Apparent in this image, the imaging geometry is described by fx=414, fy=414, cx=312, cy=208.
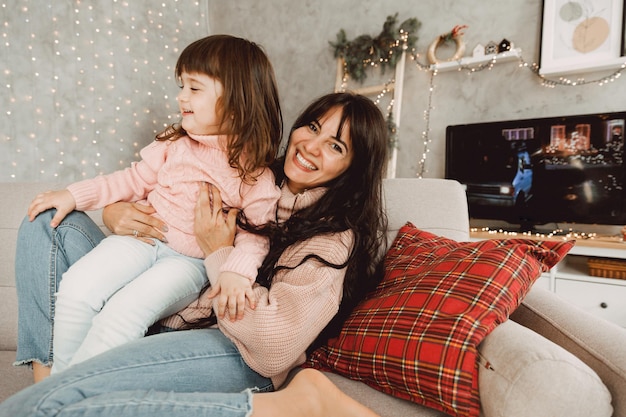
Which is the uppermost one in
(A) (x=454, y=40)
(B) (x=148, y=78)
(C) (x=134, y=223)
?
(A) (x=454, y=40)

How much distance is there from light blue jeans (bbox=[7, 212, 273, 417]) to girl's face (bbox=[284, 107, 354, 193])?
47cm

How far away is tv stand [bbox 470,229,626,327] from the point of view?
79.2 inches

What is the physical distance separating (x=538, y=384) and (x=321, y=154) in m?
0.72

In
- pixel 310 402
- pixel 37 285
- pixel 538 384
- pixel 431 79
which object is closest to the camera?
pixel 538 384

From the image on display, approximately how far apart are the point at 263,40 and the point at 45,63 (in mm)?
1827

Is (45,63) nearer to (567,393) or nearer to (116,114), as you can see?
(116,114)

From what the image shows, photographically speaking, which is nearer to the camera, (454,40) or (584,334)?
(584,334)

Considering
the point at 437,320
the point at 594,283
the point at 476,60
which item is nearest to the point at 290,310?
the point at 437,320

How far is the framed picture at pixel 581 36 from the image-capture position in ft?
7.57

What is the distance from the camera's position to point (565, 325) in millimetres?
857

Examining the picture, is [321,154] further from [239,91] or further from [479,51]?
[479,51]

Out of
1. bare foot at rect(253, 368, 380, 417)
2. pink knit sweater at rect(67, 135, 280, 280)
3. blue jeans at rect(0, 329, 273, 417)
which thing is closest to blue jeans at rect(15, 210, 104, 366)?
pink knit sweater at rect(67, 135, 280, 280)

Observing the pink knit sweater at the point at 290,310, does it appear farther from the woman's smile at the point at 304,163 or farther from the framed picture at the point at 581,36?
the framed picture at the point at 581,36

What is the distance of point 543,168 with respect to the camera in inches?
95.5
